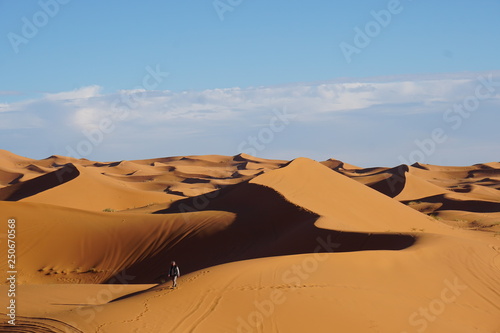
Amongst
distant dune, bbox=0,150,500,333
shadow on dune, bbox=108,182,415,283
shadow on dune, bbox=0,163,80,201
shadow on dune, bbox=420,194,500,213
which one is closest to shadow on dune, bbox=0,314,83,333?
distant dune, bbox=0,150,500,333

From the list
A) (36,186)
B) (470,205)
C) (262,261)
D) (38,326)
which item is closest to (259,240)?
(262,261)

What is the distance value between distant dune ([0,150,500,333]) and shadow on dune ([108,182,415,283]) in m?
0.07

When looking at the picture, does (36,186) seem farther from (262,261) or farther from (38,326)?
(38,326)

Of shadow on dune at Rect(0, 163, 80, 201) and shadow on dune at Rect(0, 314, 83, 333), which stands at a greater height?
shadow on dune at Rect(0, 163, 80, 201)

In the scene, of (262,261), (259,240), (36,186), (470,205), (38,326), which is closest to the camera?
(38,326)

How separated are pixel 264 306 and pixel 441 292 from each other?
5.18 m

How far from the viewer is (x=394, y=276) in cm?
1447

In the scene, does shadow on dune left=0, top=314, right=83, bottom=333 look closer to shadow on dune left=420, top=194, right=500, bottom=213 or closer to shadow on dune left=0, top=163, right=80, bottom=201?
shadow on dune left=420, top=194, right=500, bottom=213

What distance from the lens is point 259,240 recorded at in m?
22.6

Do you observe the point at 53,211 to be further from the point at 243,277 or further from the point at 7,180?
the point at 7,180

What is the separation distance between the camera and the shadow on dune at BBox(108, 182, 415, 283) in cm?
1917

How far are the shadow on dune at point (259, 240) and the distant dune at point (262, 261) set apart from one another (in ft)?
0.22

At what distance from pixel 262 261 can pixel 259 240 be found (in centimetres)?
853

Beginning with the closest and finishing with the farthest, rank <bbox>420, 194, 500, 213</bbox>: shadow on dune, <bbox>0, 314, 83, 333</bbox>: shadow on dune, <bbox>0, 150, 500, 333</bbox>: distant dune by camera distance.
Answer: <bbox>0, 314, 83, 333</bbox>: shadow on dune
<bbox>0, 150, 500, 333</bbox>: distant dune
<bbox>420, 194, 500, 213</bbox>: shadow on dune
